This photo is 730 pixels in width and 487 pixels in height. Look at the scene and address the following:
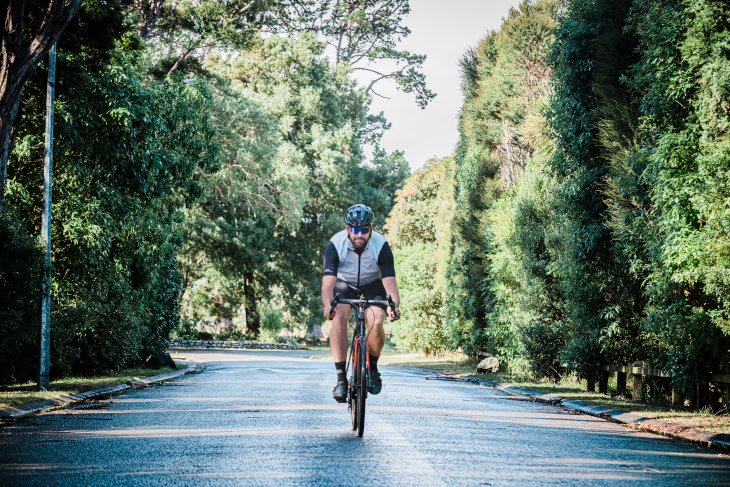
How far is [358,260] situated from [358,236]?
0.40 m

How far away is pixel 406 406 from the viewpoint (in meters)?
12.4

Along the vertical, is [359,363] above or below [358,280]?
below

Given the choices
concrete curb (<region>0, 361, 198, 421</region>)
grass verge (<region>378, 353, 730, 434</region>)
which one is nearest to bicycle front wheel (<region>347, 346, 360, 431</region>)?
grass verge (<region>378, 353, 730, 434</region>)

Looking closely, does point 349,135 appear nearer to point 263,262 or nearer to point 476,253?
point 263,262

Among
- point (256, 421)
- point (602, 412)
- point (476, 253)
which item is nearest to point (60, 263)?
point (256, 421)

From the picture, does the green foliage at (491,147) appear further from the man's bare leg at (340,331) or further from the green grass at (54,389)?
the man's bare leg at (340,331)

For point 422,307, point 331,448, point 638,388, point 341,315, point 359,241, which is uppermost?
point 359,241

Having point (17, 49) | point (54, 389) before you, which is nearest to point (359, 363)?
point (17, 49)

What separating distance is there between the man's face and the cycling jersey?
128 mm

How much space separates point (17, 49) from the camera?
11.8 metres

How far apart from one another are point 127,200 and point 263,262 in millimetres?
36246

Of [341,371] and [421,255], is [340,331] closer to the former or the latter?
[341,371]

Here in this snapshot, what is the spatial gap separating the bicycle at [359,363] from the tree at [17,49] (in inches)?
248

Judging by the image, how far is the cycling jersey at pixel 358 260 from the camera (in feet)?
28.4
